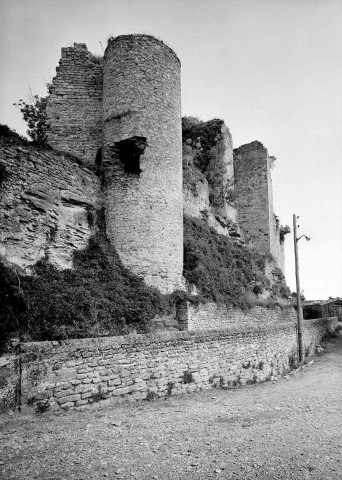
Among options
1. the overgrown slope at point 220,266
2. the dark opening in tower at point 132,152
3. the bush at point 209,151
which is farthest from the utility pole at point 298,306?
the dark opening in tower at point 132,152

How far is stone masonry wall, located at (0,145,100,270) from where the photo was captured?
10320mm

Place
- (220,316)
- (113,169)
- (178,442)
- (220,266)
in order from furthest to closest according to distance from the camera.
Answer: (220,266), (220,316), (113,169), (178,442)

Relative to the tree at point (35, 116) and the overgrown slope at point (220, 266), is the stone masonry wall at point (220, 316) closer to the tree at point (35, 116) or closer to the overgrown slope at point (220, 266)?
the overgrown slope at point (220, 266)

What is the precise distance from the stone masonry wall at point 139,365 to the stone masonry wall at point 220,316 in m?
2.23

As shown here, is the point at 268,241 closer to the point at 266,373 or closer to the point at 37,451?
the point at 266,373

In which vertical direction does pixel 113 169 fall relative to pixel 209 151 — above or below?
below

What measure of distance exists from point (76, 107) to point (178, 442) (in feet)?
45.8

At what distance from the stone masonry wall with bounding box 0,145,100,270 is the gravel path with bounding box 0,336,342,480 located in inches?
201

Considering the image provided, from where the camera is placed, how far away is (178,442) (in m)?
5.96

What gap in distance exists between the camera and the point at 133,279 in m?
13.0

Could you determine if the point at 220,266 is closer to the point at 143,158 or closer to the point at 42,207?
the point at 143,158

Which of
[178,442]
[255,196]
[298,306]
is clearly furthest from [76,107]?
[255,196]

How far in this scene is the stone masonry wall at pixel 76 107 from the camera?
623 inches

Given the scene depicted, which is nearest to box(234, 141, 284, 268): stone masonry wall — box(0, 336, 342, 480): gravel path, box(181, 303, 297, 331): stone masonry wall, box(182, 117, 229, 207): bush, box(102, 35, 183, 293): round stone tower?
box(182, 117, 229, 207): bush
